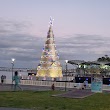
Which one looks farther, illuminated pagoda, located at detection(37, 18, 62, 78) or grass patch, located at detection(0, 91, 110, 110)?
illuminated pagoda, located at detection(37, 18, 62, 78)

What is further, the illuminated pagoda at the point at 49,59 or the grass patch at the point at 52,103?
the illuminated pagoda at the point at 49,59

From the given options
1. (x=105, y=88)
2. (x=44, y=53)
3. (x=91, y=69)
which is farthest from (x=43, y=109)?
(x=91, y=69)

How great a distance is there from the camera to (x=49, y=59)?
65.6m

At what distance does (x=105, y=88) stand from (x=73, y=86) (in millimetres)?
4911

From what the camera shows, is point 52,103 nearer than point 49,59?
Yes

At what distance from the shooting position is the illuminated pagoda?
6556 centimetres

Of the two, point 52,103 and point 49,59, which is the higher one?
point 49,59

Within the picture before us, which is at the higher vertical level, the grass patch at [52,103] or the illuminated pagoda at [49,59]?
the illuminated pagoda at [49,59]

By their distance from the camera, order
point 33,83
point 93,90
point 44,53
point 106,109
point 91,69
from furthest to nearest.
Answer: point 91,69, point 44,53, point 33,83, point 93,90, point 106,109

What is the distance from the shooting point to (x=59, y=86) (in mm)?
48094

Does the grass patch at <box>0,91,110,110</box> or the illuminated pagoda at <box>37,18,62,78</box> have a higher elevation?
the illuminated pagoda at <box>37,18,62,78</box>

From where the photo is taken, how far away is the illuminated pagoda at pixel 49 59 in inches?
2581

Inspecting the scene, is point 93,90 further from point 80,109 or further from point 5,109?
point 5,109

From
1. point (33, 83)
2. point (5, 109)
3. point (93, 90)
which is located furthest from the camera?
point (33, 83)
